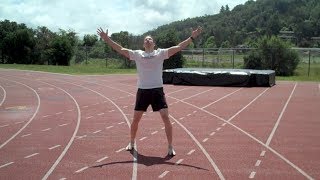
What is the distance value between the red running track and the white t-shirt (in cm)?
113

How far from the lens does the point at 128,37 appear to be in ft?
147

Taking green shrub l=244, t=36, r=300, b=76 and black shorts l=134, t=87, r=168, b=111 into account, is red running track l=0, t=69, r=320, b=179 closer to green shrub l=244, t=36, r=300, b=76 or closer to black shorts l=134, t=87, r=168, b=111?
black shorts l=134, t=87, r=168, b=111

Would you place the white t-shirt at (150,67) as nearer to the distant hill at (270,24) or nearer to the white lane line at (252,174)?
the white lane line at (252,174)

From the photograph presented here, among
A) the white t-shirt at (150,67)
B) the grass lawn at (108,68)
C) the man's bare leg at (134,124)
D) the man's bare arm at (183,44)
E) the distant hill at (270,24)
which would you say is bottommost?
the grass lawn at (108,68)

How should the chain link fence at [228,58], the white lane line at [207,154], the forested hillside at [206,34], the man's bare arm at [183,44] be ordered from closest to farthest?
the white lane line at [207,154] → the man's bare arm at [183,44] → the chain link fence at [228,58] → the forested hillside at [206,34]

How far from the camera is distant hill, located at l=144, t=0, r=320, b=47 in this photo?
113 metres

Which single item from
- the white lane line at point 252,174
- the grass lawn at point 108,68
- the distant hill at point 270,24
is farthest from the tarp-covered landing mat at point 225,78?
the distant hill at point 270,24

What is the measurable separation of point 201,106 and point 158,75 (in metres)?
7.27

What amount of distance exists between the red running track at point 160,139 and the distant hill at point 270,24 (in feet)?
306

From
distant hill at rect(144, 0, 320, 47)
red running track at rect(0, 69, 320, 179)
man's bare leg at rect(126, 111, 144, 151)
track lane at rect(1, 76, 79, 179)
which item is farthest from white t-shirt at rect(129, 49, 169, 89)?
distant hill at rect(144, 0, 320, 47)

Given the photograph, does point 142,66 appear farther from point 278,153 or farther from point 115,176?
point 278,153

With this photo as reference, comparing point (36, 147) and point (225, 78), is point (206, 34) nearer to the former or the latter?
point (225, 78)

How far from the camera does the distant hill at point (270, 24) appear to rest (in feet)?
372

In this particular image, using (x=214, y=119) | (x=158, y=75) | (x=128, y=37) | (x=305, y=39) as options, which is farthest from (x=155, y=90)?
(x=305, y=39)
